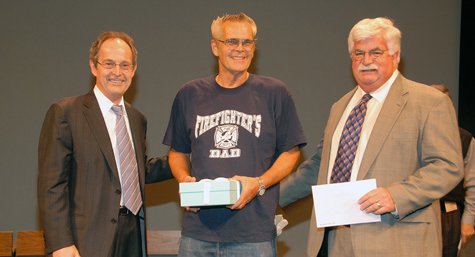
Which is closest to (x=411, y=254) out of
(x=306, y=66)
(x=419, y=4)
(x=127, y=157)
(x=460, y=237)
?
(x=127, y=157)

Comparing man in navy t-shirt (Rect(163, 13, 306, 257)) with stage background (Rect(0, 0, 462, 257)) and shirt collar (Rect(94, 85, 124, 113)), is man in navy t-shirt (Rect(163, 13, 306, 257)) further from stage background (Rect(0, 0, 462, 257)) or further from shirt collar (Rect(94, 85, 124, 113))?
stage background (Rect(0, 0, 462, 257))

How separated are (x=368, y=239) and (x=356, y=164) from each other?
0.38 metres

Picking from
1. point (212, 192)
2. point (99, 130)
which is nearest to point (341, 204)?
point (212, 192)

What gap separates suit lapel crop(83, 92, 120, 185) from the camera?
3.36 metres

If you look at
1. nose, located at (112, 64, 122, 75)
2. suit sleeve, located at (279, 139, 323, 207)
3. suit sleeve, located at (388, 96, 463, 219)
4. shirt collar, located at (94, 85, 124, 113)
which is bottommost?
suit sleeve, located at (279, 139, 323, 207)

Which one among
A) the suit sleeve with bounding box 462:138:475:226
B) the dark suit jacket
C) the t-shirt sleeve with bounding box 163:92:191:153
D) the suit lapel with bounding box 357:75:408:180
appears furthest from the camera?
the suit sleeve with bounding box 462:138:475:226

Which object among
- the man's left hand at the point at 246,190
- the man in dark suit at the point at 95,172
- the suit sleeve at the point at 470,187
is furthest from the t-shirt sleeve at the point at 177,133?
the suit sleeve at the point at 470,187

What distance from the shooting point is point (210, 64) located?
6.11 m

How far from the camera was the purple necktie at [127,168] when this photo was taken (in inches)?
135

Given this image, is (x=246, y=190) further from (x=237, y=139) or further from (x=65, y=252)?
(x=65, y=252)

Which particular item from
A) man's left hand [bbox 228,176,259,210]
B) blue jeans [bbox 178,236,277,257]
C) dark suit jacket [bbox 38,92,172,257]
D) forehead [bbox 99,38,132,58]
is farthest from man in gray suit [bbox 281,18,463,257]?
forehead [bbox 99,38,132,58]

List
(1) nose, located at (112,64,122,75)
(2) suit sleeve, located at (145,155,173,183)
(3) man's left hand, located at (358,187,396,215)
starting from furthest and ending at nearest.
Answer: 1. (2) suit sleeve, located at (145,155,173,183)
2. (1) nose, located at (112,64,122,75)
3. (3) man's left hand, located at (358,187,396,215)

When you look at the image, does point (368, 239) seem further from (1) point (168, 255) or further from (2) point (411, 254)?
(1) point (168, 255)

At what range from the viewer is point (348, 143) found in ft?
10.7
